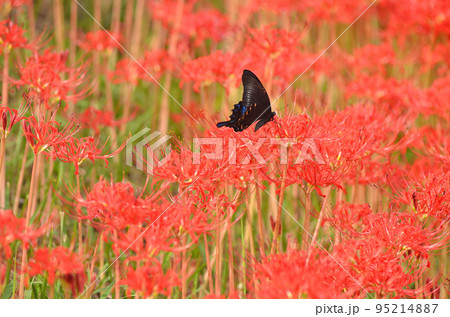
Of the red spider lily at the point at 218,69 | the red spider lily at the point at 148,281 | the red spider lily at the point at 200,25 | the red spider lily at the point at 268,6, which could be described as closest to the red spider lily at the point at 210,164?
the red spider lily at the point at 148,281

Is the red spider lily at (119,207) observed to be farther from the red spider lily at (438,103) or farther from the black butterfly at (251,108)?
the red spider lily at (438,103)

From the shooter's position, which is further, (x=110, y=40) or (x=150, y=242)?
(x=110, y=40)

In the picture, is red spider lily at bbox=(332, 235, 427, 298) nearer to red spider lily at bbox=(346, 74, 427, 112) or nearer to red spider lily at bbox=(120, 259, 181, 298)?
red spider lily at bbox=(120, 259, 181, 298)

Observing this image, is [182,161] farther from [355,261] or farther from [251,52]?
[251,52]

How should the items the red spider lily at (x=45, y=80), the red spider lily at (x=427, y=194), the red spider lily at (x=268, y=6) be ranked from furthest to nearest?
the red spider lily at (x=268, y=6)
the red spider lily at (x=45, y=80)
the red spider lily at (x=427, y=194)

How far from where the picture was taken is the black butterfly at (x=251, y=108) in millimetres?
1461

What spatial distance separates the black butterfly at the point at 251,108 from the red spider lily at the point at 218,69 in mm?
151

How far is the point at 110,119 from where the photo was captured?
6.69 feet

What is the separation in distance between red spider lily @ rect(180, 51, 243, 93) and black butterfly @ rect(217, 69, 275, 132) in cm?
15

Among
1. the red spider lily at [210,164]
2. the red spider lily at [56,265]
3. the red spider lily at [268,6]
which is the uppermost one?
the red spider lily at [268,6]

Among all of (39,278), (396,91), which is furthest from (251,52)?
(39,278)

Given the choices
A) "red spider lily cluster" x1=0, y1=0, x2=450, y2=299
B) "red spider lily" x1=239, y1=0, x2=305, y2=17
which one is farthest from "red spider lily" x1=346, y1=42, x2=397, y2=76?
"red spider lily" x1=239, y1=0, x2=305, y2=17
